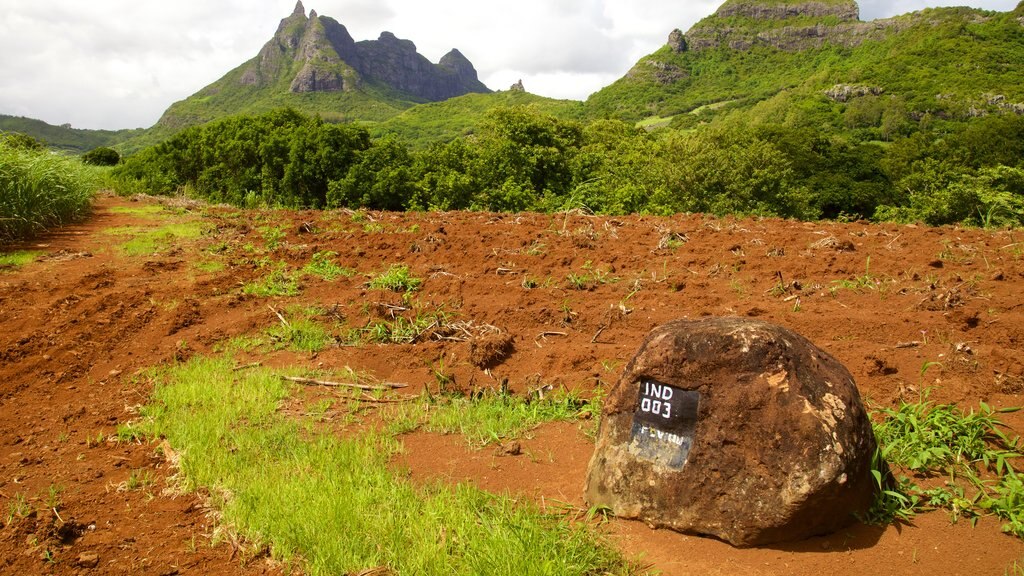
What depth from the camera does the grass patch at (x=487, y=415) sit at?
380 cm

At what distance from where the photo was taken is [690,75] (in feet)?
399

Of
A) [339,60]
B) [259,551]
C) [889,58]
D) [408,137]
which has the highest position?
[339,60]

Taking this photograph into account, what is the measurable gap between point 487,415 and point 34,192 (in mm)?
10742

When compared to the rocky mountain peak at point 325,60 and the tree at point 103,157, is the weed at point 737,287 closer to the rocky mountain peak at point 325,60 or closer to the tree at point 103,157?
the tree at point 103,157

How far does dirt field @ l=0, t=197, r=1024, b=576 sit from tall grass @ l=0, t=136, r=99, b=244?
55 cm

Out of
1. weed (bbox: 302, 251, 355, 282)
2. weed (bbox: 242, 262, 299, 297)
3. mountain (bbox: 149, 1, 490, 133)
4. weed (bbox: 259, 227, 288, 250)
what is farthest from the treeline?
mountain (bbox: 149, 1, 490, 133)

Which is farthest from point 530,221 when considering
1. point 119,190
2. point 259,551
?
point 119,190

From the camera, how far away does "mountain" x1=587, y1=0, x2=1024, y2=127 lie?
6506 centimetres

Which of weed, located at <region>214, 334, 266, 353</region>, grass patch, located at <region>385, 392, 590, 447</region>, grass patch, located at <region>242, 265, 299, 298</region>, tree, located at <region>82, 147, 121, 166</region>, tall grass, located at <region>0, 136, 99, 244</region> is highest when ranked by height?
tree, located at <region>82, 147, 121, 166</region>

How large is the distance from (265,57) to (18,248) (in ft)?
569

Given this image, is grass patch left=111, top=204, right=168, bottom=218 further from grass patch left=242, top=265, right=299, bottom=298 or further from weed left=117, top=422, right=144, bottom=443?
weed left=117, top=422, right=144, bottom=443

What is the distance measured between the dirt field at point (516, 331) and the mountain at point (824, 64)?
66884 mm

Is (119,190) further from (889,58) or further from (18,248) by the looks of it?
(889,58)

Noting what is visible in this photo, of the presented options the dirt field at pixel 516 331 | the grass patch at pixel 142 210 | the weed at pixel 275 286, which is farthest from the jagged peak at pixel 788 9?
the weed at pixel 275 286
